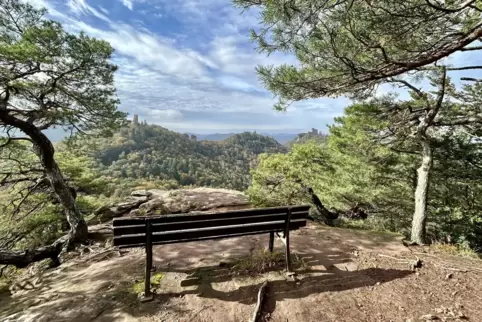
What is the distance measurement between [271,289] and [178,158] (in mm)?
79001

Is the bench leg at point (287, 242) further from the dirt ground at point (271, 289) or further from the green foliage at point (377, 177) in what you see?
the green foliage at point (377, 177)

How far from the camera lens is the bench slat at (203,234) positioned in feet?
10.2

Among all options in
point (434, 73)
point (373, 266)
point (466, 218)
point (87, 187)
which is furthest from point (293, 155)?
point (87, 187)

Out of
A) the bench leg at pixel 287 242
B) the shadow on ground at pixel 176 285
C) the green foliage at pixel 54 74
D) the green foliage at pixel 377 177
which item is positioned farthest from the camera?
the green foliage at pixel 377 177

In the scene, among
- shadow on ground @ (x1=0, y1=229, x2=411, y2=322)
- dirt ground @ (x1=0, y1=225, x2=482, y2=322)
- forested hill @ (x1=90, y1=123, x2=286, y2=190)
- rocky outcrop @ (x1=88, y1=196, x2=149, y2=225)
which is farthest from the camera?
forested hill @ (x1=90, y1=123, x2=286, y2=190)

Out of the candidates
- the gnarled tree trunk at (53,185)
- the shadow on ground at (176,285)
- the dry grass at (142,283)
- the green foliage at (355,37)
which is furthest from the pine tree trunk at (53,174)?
the green foliage at (355,37)

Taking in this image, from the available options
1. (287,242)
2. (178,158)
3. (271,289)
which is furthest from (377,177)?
(178,158)

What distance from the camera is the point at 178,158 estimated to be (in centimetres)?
7950

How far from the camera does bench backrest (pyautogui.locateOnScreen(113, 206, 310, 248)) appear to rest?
308 cm

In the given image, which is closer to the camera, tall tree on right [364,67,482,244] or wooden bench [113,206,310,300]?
wooden bench [113,206,310,300]

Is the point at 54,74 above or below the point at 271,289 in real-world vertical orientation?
above

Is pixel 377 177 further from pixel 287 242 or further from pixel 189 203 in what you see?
pixel 287 242

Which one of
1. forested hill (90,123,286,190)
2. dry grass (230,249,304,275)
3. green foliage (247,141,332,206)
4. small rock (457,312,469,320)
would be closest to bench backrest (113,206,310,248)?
dry grass (230,249,304,275)

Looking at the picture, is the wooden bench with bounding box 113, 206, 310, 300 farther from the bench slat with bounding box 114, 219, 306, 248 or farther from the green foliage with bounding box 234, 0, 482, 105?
the green foliage with bounding box 234, 0, 482, 105
